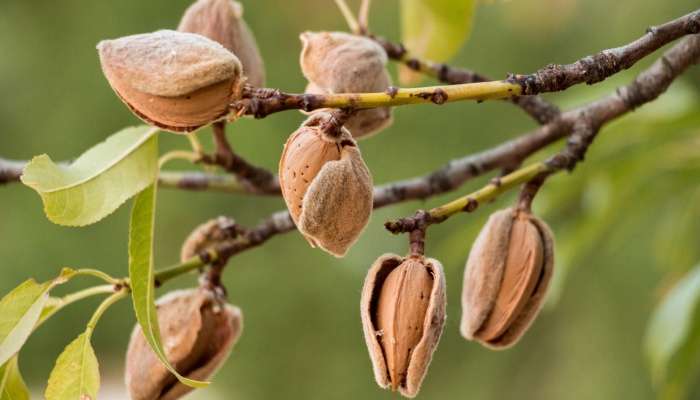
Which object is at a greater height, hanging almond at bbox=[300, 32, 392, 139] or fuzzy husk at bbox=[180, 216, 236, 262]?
hanging almond at bbox=[300, 32, 392, 139]

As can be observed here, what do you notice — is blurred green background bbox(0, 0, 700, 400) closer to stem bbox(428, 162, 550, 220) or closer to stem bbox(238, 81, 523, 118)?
stem bbox(428, 162, 550, 220)

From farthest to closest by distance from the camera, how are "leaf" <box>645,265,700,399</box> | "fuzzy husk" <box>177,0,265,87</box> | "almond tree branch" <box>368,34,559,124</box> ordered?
1. "leaf" <box>645,265,700,399</box>
2. "almond tree branch" <box>368,34,559,124</box>
3. "fuzzy husk" <box>177,0,265,87</box>

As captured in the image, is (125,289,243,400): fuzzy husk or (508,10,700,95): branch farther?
(125,289,243,400): fuzzy husk

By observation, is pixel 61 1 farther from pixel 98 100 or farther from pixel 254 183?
pixel 254 183

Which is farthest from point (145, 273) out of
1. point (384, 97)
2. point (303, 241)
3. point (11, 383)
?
point (303, 241)

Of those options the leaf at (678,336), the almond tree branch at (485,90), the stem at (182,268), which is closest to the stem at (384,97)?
the almond tree branch at (485,90)

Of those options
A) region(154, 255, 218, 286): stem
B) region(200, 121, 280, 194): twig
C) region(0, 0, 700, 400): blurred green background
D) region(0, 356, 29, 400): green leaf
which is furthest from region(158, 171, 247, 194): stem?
region(0, 0, 700, 400): blurred green background

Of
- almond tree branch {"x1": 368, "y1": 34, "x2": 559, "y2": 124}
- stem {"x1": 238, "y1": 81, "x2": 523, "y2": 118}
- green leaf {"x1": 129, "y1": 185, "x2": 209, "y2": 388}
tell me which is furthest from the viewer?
almond tree branch {"x1": 368, "y1": 34, "x2": 559, "y2": 124}

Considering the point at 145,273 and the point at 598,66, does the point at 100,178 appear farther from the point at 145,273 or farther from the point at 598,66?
the point at 598,66
